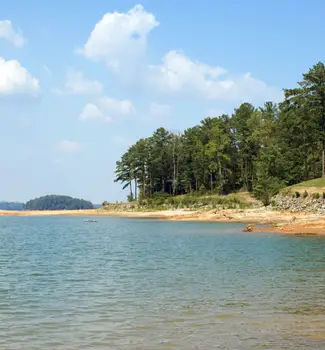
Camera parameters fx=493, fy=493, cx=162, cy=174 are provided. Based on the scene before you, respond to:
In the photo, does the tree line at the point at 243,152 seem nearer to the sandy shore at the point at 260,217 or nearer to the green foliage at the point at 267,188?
the green foliage at the point at 267,188

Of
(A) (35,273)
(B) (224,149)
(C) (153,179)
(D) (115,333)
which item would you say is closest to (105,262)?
(A) (35,273)

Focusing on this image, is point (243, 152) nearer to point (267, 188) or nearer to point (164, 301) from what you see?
point (267, 188)

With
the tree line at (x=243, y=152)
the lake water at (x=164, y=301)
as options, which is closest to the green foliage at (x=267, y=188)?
the tree line at (x=243, y=152)

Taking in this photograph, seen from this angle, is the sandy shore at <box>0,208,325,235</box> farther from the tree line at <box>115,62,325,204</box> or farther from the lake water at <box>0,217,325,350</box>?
the lake water at <box>0,217,325,350</box>

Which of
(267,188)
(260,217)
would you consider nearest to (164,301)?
(260,217)

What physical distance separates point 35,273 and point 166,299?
31.4 ft

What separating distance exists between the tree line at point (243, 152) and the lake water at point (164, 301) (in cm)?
5897

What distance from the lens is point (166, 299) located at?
17.6 metres

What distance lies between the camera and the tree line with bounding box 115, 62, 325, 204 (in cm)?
9031

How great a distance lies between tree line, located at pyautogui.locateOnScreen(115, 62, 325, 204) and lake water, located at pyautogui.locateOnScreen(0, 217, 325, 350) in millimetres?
58967

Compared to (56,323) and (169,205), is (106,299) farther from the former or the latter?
(169,205)

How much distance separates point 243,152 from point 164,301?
339 feet

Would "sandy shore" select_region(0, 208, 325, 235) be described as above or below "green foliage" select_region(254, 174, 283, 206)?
below

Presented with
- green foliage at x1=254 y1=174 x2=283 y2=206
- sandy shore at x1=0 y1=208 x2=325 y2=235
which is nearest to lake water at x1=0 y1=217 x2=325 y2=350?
sandy shore at x1=0 y1=208 x2=325 y2=235
